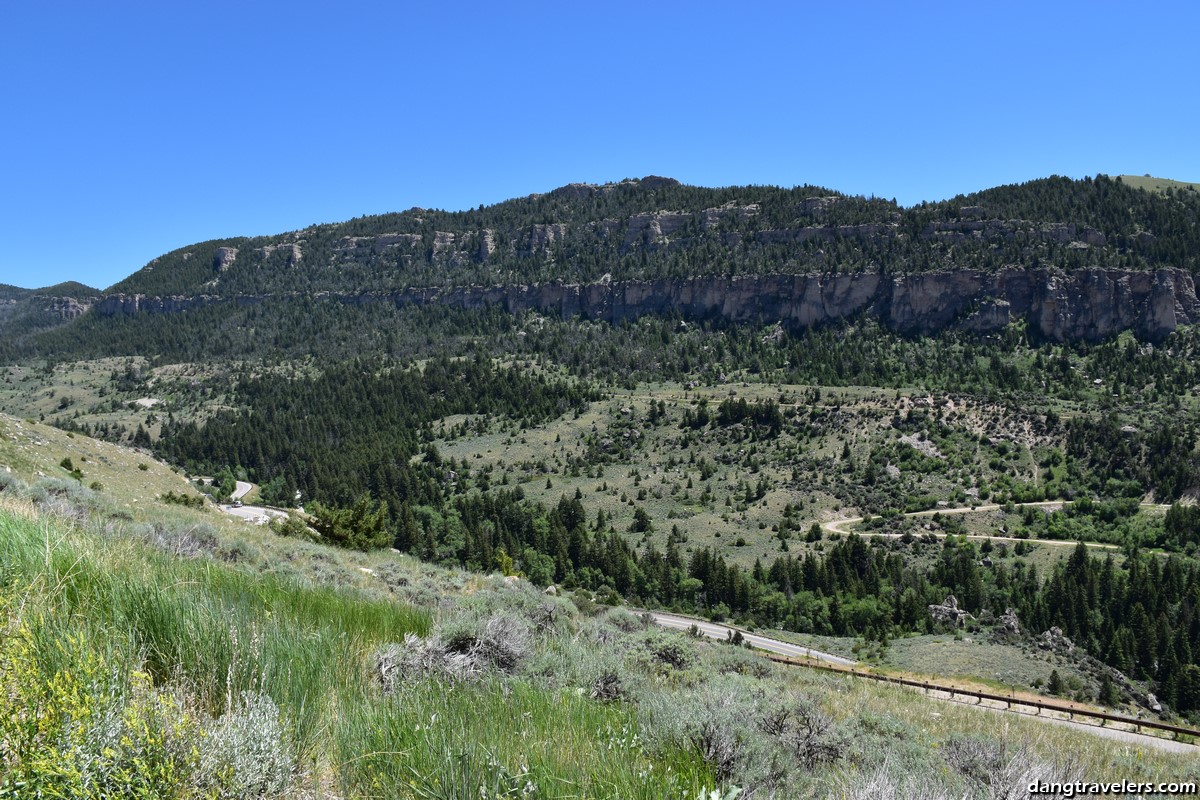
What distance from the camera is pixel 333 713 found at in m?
3.00

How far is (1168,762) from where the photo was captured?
25.4 ft

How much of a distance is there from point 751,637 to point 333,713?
121 feet

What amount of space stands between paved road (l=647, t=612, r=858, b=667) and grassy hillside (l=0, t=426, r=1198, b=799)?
91.6ft

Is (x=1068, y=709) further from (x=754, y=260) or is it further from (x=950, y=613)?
(x=754, y=260)

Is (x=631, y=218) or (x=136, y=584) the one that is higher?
(x=631, y=218)

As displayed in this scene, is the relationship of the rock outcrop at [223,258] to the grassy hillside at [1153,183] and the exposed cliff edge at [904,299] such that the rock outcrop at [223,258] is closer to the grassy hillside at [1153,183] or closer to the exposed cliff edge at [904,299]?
the exposed cliff edge at [904,299]

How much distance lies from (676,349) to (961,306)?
45768 millimetres

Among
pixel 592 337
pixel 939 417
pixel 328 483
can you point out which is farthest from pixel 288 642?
pixel 592 337

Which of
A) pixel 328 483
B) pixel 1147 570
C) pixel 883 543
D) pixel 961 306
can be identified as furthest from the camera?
pixel 961 306

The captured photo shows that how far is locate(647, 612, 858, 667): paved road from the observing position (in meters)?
32.8

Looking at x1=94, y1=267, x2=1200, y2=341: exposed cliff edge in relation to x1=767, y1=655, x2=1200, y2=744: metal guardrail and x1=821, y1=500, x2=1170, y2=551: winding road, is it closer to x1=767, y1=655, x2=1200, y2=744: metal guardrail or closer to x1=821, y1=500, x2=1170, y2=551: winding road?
x1=821, y1=500, x2=1170, y2=551: winding road

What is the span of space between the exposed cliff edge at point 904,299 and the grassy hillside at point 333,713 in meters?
115

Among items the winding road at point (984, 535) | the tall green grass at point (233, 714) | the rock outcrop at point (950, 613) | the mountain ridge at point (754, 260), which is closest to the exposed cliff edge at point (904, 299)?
the mountain ridge at point (754, 260)

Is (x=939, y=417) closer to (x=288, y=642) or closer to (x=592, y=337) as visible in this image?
(x=592, y=337)
